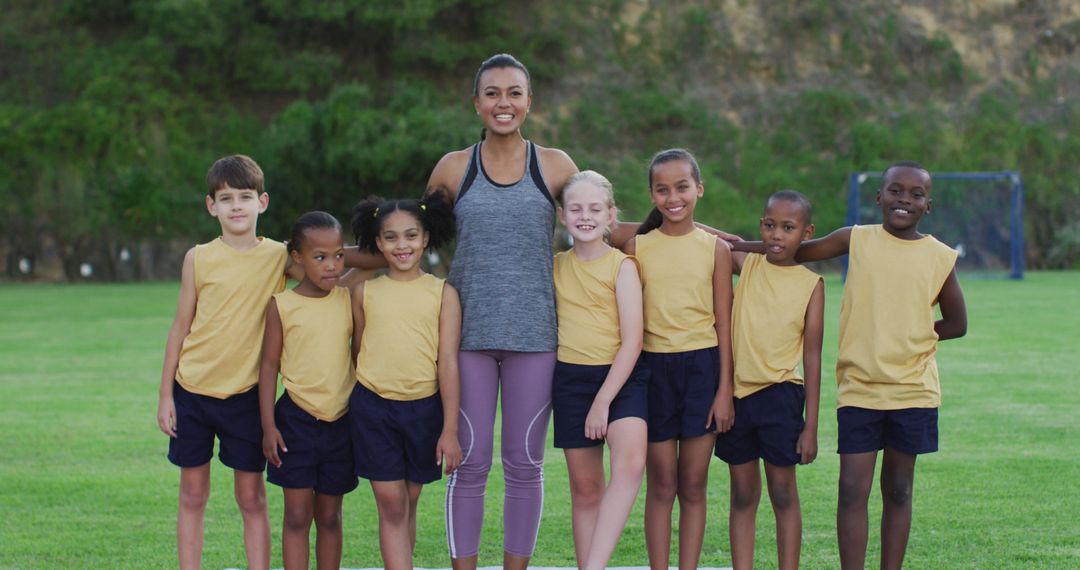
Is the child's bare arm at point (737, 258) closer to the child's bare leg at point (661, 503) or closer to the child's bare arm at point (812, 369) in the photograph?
the child's bare arm at point (812, 369)

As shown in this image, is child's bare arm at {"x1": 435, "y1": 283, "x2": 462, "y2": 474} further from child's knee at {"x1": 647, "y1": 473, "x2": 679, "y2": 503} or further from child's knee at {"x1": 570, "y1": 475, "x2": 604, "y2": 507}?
child's knee at {"x1": 647, "y1": 473, "x2": 679, "y2": 503}

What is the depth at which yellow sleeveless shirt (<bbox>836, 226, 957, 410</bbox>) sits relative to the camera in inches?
153

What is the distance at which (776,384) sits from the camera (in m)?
3.99

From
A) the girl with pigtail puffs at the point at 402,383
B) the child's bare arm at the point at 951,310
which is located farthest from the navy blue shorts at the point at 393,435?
the child's bare arm at the point at 951,310

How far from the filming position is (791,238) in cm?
402

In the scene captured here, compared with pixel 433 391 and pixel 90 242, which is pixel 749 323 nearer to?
pixel 433 391

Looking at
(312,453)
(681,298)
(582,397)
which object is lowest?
(312,453)

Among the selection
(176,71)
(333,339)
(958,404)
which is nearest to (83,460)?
(333,339)

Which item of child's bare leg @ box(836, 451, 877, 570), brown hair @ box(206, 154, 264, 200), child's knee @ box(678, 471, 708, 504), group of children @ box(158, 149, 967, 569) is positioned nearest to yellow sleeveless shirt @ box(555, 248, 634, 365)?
group of children @ box(158, 149, 967, 569)

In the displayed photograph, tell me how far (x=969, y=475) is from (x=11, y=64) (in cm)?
3042

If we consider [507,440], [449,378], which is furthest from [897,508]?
[449,378]

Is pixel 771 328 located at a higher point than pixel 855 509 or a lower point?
higher

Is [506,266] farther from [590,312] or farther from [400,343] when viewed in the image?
[400,343]

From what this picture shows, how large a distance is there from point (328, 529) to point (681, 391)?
48.4 inches
